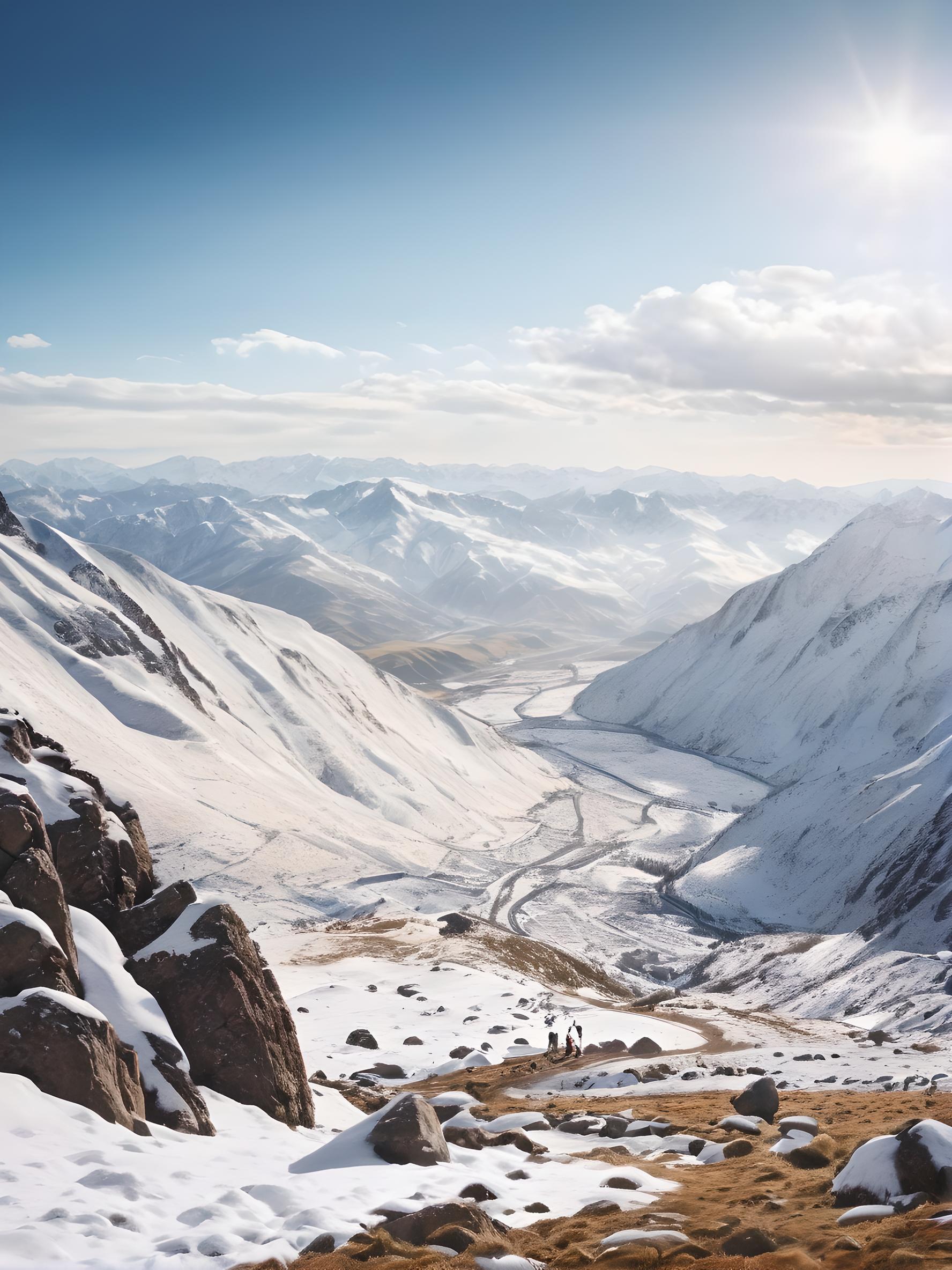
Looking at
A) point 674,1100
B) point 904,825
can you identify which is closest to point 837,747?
point 904,825

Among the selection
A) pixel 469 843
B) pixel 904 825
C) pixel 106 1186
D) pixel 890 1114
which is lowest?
pixel 469 843

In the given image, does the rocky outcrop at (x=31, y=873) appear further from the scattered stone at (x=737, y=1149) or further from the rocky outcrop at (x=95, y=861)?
the scattered stone at (x=737, y=1149)

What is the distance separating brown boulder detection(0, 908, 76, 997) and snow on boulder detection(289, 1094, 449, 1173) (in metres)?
6.11

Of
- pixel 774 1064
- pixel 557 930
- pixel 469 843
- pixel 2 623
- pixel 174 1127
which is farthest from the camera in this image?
pixel 469 843

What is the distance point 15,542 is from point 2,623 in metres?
27.9

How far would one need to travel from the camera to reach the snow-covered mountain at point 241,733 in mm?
96812

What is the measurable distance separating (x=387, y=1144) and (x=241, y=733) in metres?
117

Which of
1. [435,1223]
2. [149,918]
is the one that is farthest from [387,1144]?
[149,918]

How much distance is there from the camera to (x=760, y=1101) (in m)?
25.7

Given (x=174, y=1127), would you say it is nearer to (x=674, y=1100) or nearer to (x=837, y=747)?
(x=674, y=1100)

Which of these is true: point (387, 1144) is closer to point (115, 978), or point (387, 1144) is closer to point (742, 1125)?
point (115, 978)

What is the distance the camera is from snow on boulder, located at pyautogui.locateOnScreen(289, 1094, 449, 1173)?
18.7 meters

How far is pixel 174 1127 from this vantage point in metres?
18.5

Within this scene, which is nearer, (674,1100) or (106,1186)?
(106,1186)
